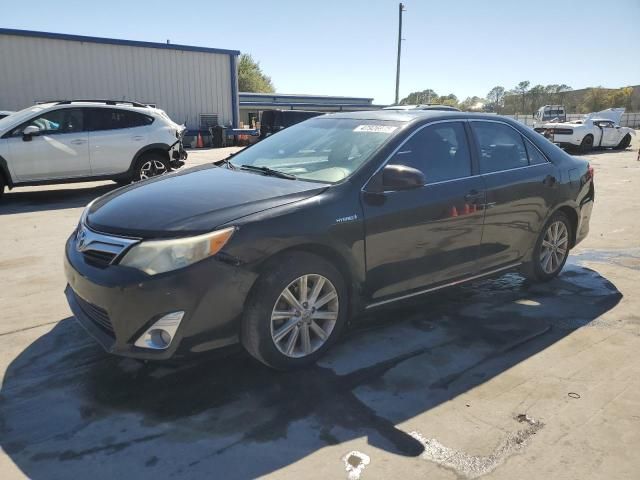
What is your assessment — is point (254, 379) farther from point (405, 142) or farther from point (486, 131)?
point (486, 131)

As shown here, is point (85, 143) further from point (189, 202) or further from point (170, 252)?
point (170, 252)

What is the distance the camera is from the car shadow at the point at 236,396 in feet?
8.30

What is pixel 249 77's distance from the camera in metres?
74.5

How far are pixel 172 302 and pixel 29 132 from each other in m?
7.99

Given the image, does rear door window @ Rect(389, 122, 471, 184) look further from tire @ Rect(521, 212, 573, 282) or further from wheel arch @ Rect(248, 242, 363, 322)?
tire @ Rect(521, 212, 573, 282)

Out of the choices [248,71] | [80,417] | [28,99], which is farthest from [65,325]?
[248,71]

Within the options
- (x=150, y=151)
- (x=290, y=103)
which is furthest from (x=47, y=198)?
(x=290, y=103)

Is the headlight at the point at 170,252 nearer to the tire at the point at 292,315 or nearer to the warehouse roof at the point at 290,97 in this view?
the tire at the point at 292,315

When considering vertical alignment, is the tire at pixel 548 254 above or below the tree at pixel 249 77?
below

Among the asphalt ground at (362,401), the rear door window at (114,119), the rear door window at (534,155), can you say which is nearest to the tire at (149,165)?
the rear door window at (114,119)

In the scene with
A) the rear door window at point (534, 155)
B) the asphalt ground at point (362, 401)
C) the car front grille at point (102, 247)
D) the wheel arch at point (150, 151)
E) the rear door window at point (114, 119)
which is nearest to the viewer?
the asphalt ground at point (362, 401)

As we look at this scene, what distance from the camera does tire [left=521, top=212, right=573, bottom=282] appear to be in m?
4.92

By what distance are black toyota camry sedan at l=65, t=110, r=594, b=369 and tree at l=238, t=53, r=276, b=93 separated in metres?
71.6

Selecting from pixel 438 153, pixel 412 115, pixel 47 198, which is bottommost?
pixel 47 198
